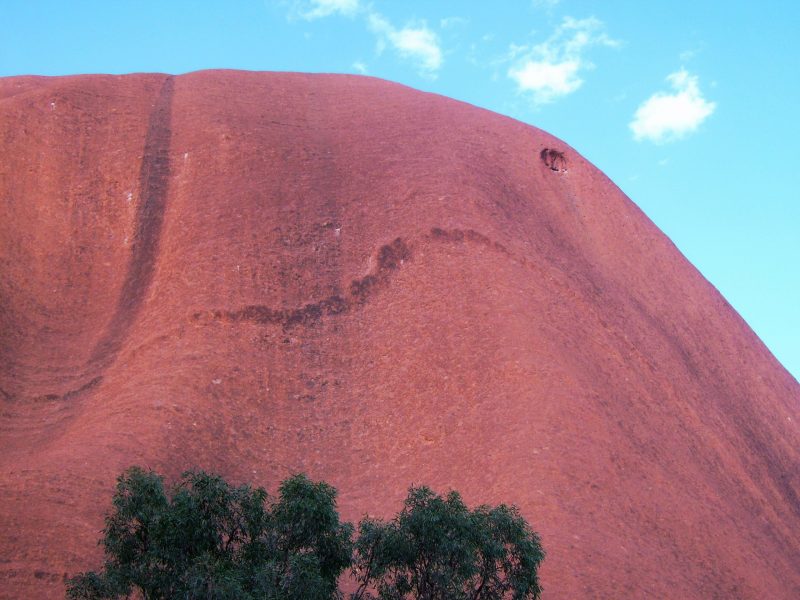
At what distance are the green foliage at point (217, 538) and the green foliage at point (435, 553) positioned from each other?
21.8 inches

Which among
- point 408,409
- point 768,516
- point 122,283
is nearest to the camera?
point 408,409

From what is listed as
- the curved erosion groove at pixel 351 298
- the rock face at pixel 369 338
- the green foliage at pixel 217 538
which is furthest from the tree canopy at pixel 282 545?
the curved erosion groove at pixel 351 298

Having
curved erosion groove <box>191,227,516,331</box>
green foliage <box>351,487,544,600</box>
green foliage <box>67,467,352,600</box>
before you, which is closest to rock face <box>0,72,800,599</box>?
curved erosion groove <box>191,227,516,331</box>

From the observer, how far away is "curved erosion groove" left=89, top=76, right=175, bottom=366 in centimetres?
2816

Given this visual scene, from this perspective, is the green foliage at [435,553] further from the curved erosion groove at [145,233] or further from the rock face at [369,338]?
the curved erosion groove at [145,233]

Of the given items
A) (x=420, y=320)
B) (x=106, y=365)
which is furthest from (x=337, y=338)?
(x=106, y=365)

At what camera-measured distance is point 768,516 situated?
90.7ft

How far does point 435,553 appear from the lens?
14.6m

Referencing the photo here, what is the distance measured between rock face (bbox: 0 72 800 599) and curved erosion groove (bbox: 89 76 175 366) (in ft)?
0.30

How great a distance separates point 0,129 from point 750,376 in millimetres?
29812

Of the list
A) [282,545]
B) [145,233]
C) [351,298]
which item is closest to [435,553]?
[282,545]

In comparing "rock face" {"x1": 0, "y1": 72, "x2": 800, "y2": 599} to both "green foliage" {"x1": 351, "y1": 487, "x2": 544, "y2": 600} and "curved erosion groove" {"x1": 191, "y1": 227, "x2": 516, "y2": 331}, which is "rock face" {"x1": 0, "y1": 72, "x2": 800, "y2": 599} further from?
"green foliage" {"x1": 351, "y1": 487, "x2": 544, "y2": 600}

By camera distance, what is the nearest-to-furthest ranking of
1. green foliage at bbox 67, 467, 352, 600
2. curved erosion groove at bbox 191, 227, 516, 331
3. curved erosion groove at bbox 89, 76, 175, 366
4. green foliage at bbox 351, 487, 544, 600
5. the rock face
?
green foliage at bbox 67, 467, 352, 600 → green foliage at bbox 351, 487, 544, 600 → the rock face → curved erosion groove at bbox 191, 227, 516, 331 → curved erosion groove at bbox 89, 76, 175, 366

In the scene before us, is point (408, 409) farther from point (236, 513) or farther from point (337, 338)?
point (236, 513)
